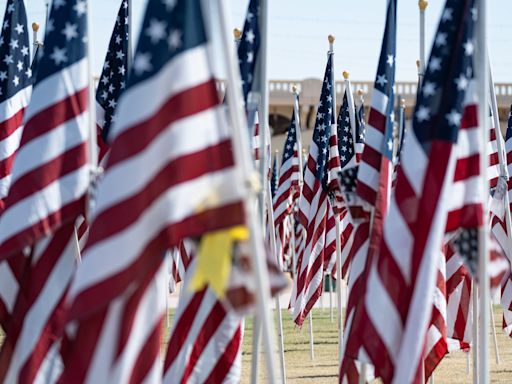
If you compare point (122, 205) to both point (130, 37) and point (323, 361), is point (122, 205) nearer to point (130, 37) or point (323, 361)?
point (130, 37)

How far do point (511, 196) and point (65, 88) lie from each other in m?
8.65

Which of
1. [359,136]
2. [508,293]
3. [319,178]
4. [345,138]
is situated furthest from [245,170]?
[345,138]

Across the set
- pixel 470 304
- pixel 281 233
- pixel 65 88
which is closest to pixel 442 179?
pixel 65 88

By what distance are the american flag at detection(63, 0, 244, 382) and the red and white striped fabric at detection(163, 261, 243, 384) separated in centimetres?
242

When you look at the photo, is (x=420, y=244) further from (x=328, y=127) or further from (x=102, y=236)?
(x=328, y=127)

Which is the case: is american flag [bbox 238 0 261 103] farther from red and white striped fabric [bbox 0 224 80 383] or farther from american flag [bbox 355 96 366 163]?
american flag [bbox 355 96 366 163]

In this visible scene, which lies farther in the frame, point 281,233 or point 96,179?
point 281,233

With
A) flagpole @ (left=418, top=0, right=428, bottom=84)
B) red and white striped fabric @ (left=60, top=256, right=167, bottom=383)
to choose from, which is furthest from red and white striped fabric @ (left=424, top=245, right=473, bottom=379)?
red and white striped fabric @ (left=60, top=256, right=167, bottom=383)

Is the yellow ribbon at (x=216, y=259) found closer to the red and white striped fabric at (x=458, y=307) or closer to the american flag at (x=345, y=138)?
the red and white striped fabric at (x=458, y=307)

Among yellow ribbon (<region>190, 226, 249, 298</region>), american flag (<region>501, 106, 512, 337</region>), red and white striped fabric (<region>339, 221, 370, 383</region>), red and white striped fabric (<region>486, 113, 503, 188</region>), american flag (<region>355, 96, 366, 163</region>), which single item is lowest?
yellow ribbon (<region>190, 226, 249, 298</region>)

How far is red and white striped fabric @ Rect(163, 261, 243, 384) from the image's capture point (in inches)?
336

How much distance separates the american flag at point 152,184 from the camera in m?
5.79

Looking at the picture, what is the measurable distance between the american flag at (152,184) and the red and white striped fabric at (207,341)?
2.42m

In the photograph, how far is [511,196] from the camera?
14930mm
